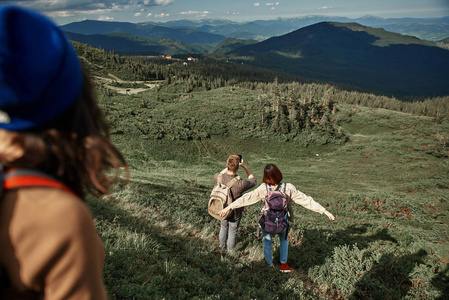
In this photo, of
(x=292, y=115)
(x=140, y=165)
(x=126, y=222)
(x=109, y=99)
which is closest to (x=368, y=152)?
(x=292, y=115)

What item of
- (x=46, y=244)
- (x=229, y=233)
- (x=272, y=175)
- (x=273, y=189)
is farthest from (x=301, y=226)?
(x=46, y=244)

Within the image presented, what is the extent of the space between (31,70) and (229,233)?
6.10 meters

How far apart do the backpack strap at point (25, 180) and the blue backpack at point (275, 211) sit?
4.90 metres

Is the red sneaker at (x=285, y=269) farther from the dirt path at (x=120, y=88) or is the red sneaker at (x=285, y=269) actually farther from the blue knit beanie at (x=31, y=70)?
the dirt path at (x=120, y=88)

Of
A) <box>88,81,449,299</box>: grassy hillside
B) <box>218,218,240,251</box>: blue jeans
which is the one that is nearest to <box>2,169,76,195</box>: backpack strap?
<box>88,81,449,299</box>: grassy hillside

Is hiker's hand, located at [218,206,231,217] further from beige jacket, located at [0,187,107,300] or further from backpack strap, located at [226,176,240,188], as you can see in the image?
beige jacket, located at [0,187,107,300]

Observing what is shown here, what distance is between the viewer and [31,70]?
0.91 m

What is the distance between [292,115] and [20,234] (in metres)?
35.0

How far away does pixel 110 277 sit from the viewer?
3707mm

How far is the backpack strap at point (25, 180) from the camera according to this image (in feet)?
2.85

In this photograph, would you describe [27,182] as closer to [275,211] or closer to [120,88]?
[275,211]

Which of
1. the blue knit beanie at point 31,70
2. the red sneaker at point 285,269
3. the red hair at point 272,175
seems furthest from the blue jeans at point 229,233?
the blue knit beanie at point 31,70

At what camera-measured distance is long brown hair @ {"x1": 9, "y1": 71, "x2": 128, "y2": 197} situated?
98 centimetres

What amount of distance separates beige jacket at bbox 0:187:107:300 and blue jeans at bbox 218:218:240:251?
5.66 metres
